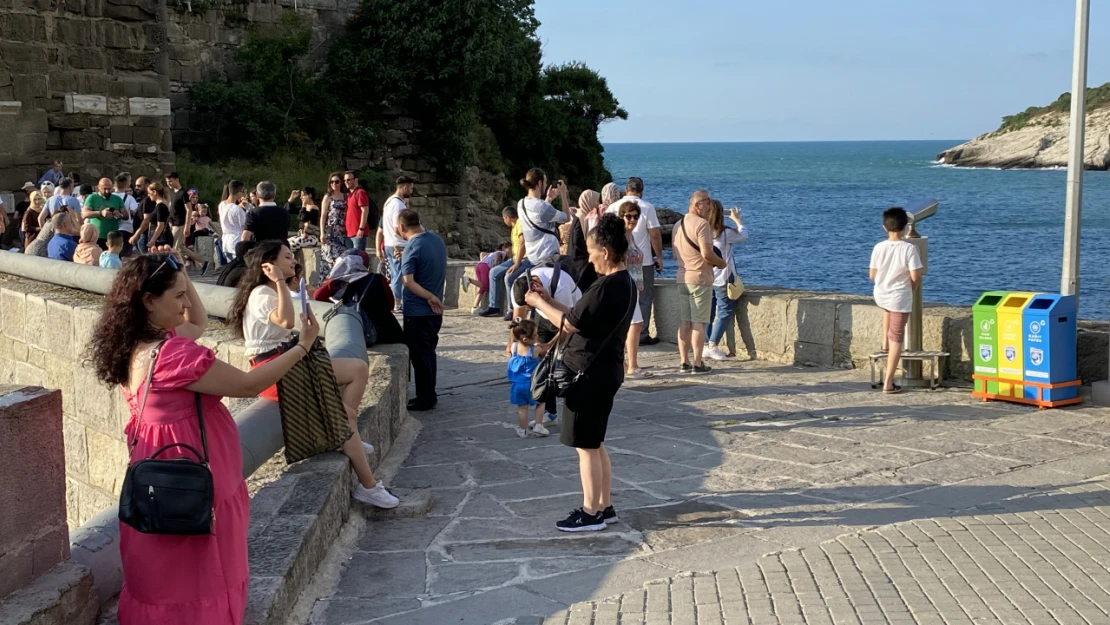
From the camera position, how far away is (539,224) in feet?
33.8

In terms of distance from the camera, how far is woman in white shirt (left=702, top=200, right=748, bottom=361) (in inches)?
392

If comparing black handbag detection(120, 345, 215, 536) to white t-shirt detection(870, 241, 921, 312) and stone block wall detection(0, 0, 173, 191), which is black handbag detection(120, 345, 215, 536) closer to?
white t-shirt detection(870, 241, 921, 312)

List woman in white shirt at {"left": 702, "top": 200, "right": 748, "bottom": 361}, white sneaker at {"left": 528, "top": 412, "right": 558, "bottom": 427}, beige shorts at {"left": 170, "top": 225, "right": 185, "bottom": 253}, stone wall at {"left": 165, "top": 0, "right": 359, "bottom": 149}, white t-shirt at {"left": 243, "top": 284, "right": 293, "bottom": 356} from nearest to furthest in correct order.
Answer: white t-shirt at {"left": 243, "top": 284, "right": 293, "bottom": 356} < white sneaker at {"left": 528, "top": 412, "right": 558, "bottom": 427} < woman in white shirt at {"left": 702, "top": 200, "right": 748, "bottom": 361} < beige shorts at {"left": 170, "top": 225, "right": 185, "bottom": 253} < stone wall at {"left": 165, "top": 0, "right": 359, "bottom": 149}

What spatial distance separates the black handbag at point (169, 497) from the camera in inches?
139

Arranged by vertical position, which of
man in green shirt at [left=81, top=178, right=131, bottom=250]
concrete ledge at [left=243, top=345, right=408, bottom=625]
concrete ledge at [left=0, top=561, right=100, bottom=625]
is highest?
man in green shirt at [left=81, top=178, right=131, bottom=250]

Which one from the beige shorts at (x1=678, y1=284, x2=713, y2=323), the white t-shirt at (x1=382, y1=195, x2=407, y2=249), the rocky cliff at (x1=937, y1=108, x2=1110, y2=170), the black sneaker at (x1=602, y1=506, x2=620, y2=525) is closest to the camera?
the black sneaker at (x1=602, y1=506, x2=620, y2=525)

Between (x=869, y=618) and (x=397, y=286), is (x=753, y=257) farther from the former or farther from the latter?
(x=869, y=618)

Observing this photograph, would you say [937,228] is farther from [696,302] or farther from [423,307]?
[423,307]

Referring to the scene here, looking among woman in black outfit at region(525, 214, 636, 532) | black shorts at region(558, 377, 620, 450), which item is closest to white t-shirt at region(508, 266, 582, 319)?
woman in black outfit at region(525, 214, 636, 532)

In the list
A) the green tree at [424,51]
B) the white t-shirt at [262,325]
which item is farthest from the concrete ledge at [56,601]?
the green tree at [424,51]

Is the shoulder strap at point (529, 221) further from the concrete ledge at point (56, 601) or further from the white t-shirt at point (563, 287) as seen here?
the concrete ledge at point (56, 601)

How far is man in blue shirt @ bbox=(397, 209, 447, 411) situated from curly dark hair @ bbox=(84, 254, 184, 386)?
14.0 feet

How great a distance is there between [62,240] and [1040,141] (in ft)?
426

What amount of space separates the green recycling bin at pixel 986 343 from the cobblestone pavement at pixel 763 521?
19cm
